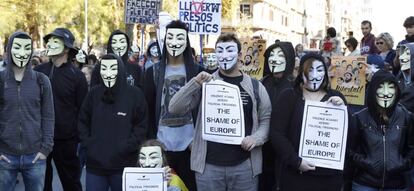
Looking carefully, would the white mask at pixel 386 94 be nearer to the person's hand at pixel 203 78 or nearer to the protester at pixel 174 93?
the person's hand at pixel 203 78

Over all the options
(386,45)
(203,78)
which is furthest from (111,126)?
(386,45)

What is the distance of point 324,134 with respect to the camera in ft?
16.8

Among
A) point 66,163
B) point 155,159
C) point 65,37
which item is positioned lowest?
point 66,163

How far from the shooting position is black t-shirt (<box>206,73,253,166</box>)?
527 cm

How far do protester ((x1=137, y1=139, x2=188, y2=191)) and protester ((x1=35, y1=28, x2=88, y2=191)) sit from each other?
6.20ft

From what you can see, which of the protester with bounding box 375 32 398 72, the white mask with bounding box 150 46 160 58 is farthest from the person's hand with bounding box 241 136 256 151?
the white mask with bounding box 150 46 160 58

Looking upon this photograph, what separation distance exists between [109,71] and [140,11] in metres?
7.83

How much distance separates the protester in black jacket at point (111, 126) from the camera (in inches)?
230

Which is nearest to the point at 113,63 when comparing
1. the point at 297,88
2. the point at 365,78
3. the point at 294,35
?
the point at 297,88

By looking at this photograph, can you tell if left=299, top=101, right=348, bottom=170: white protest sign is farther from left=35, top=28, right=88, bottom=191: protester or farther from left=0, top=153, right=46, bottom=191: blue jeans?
left=35, top=28, right=88, bottom=191: protester

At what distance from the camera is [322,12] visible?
367 ft

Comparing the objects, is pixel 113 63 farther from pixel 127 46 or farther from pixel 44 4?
pixel 44 4

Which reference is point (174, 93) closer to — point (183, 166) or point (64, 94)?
point (183, 166)

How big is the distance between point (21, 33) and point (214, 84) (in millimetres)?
2097
